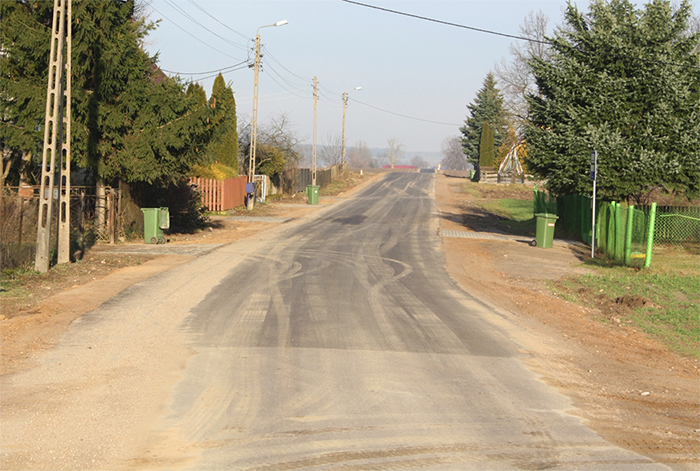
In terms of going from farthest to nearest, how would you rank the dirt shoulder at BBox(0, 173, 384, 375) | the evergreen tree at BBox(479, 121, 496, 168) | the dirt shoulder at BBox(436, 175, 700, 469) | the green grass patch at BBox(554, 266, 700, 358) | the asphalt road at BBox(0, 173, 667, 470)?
the evergreen tree at BBox(479, 121, 496, 168)
the green grass patch at BBox(554, 266, 700, 358)
the dirt shoulder at BBox(0, 173, 384, 375)
the dirt shoulder at BBox(436, 175, 700, 469)
the asphalt road at BBox(0, 173, 667, 470)

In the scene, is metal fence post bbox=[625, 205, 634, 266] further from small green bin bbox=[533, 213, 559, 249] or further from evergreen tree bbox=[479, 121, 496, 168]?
evergreen tree bbox=[479, 121, 496, 168]

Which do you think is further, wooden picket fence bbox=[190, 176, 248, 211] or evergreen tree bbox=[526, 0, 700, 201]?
wooden picket fence bbox=[190, 176, 248, 211]

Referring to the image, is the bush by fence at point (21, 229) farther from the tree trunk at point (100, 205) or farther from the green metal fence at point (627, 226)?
the green metal fence at point (627, 226)

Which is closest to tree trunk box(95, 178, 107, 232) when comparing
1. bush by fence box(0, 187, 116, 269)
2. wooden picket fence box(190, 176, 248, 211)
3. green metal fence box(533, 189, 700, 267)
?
bush by fence box(0, 187, 116, 269)

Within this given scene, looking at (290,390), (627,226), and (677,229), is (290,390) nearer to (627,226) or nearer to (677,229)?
(627,226)

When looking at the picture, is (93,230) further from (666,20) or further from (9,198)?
(666,20)

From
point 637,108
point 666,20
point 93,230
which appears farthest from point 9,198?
point 666,20

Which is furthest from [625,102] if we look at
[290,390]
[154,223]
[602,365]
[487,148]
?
[487,148]

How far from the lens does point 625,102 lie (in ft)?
69.8

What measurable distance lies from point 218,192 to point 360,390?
91.3 feet

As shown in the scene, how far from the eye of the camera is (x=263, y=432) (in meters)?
5.98

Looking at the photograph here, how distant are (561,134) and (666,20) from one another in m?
4.92

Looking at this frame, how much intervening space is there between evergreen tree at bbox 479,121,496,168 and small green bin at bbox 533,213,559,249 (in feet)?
177

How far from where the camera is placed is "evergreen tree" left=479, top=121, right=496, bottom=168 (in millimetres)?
75500
